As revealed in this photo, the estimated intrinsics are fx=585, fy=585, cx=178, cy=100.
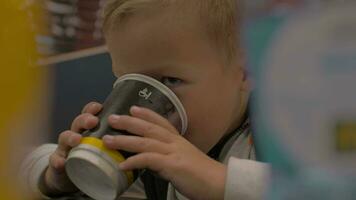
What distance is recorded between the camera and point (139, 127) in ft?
1.70

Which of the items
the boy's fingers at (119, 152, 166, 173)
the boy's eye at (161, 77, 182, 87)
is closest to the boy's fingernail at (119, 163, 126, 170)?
the boy's fingers at (119, 152, 166, 173)

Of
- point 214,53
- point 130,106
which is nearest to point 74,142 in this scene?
point 130,106

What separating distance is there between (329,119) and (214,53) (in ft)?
1.29

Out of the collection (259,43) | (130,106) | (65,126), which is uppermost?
(259,43)

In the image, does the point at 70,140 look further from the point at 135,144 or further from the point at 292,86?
the point at 292,86

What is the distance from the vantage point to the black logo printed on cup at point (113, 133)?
48cm

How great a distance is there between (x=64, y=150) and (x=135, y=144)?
4.7 inches

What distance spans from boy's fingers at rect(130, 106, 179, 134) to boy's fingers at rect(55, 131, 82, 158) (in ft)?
0.18

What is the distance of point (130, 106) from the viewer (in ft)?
1.71

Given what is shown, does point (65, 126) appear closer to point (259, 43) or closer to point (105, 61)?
point (105, 61)

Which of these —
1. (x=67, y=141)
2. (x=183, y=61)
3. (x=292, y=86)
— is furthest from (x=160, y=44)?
(x=292, y=86)

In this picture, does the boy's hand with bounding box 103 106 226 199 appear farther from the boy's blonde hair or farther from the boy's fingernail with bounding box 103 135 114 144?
the boy's blonde hair

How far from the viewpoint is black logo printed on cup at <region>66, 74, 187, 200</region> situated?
0.48m

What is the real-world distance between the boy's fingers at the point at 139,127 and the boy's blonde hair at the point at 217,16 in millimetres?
136
